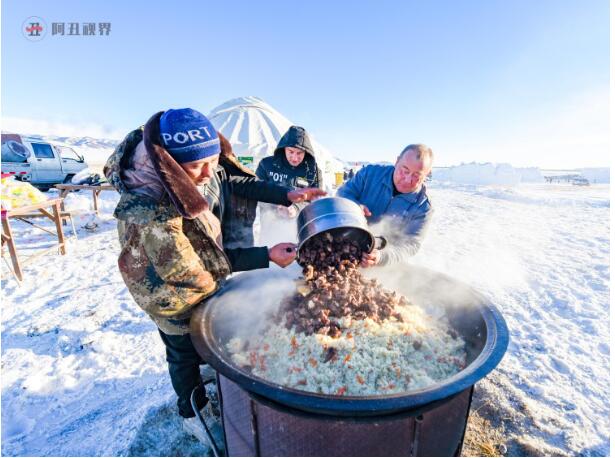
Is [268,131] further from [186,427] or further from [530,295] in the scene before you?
[186,427]

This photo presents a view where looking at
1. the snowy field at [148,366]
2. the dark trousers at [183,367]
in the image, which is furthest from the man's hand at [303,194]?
the snowy field at [148,366]

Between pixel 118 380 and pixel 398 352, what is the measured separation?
9.91 ft

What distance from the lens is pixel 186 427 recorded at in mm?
2746

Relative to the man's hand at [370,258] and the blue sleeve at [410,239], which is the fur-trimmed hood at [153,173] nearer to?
the man's hand at [370,258]

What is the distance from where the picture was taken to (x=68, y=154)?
50.0ft

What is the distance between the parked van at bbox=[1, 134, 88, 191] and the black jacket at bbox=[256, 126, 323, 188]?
13.3 meters

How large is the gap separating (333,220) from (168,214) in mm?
1023

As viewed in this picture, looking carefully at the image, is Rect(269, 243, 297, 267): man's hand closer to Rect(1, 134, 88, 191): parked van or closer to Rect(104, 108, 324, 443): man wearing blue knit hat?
Rect(104, 108, 324, 443): man wearing blue knit hat

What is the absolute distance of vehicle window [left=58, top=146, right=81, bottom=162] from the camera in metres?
15.0

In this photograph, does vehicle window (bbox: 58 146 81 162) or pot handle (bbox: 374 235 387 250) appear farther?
vehicle window (bbox: 58 146 81 162)

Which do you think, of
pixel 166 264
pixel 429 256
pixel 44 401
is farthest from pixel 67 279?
pixel 429 256

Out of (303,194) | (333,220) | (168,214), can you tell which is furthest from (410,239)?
(168,214)

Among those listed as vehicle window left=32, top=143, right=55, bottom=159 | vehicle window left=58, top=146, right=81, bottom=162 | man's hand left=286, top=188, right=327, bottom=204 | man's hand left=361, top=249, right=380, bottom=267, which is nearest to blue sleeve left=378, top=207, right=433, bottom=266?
man's hand left=361, top=249, right=380, bottom=267

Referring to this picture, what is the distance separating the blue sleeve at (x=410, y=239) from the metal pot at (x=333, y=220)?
1.09 feet
